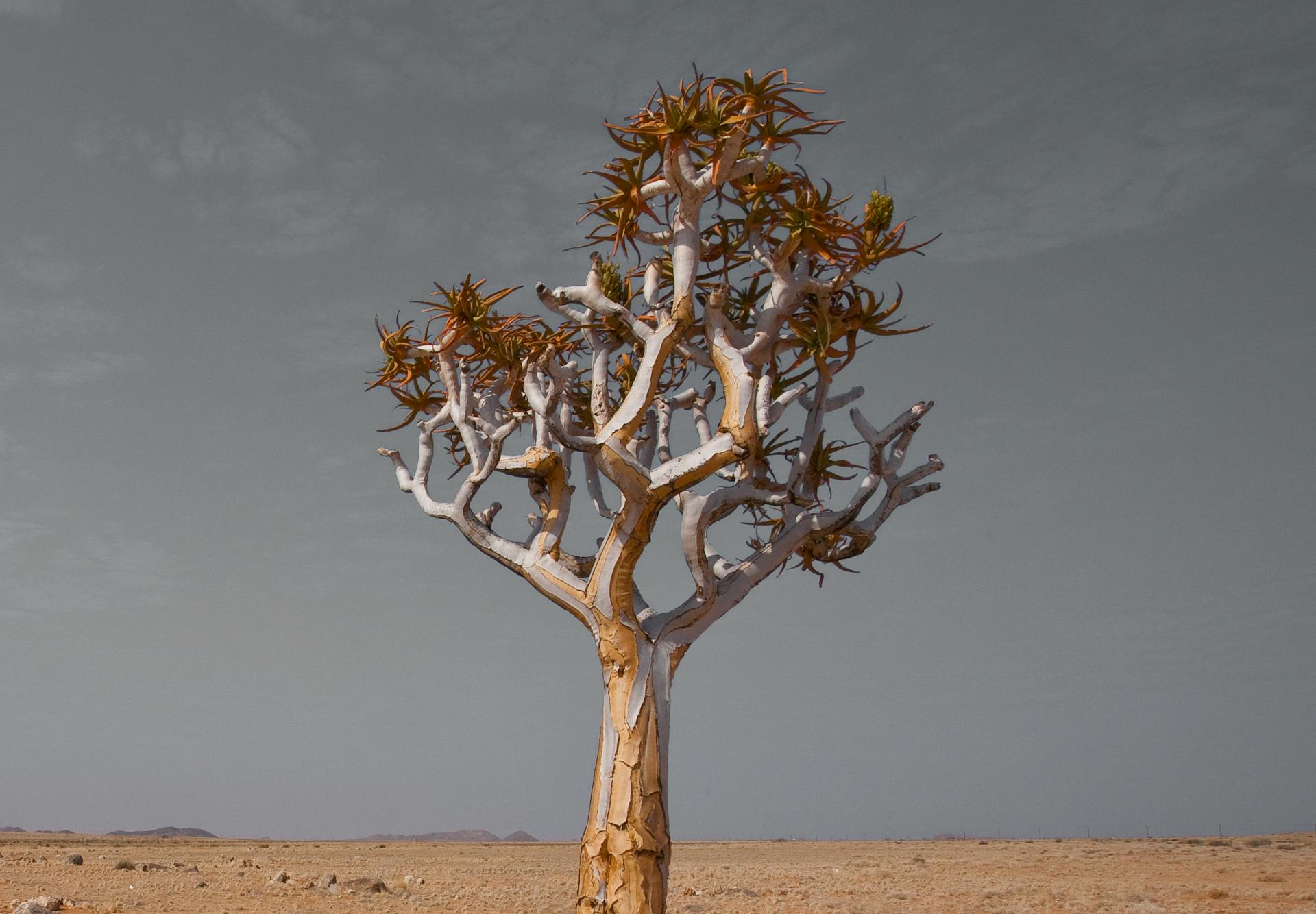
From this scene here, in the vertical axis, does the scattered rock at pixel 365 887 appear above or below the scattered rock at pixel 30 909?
below

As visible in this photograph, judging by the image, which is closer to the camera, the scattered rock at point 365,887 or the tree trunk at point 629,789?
the tree trunk at point 629,789

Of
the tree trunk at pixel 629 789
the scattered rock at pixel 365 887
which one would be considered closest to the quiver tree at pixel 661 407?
the tree trunk at pixel 629 789

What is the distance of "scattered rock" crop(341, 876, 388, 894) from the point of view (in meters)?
16.7

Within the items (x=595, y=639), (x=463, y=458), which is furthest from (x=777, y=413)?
(x=463, y=458)

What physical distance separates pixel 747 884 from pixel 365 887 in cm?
796

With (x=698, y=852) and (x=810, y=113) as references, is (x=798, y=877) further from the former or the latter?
(x=698, y=852)

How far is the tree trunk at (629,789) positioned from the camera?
31.6 ft

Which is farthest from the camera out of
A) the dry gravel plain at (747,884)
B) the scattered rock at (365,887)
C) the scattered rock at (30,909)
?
the scattered rock at (365,887)

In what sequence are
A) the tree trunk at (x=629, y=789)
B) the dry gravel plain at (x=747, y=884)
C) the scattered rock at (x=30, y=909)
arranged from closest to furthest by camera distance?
the tree trunk at (x=629, y=789) < the scattered rock at (x=30, y=909) < the dry gravel plain at (x=747, y=884)

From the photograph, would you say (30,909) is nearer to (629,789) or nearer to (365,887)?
(365,887)

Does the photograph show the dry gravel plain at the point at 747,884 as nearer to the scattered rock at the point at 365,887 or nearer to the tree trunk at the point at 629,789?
the scattered rock at the point at 365,887

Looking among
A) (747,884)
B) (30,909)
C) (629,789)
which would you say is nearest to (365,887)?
(30,909)

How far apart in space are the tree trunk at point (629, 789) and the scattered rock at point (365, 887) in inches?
320

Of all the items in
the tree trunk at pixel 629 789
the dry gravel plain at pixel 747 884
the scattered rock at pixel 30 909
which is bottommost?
the dry gravel plain at pixel 747 884
